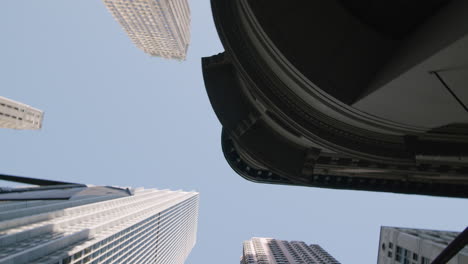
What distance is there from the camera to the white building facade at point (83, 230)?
1768 inches

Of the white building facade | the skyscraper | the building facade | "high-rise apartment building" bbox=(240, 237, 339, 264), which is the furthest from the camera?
"high-rise apartment building" bbox=(240, 237, 339, 264)

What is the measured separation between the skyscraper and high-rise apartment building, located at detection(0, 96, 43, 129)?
4303cm

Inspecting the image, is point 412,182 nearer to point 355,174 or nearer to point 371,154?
point 355,174

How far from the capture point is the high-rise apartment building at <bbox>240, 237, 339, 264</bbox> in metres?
94.2

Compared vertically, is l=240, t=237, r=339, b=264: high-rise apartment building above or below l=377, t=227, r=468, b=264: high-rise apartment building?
below

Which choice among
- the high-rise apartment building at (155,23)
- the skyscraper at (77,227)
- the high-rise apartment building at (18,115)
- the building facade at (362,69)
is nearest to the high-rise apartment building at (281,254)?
the skyscraper at (77,227)

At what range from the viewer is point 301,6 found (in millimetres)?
10438

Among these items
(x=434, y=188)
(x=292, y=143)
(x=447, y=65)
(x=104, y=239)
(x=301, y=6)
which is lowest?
(x=104, y=239)

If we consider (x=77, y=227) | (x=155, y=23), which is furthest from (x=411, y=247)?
(x=155, y=23)

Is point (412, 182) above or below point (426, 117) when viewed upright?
below

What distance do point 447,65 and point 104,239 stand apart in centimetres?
6577

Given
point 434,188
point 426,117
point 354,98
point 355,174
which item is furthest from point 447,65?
point 434,188

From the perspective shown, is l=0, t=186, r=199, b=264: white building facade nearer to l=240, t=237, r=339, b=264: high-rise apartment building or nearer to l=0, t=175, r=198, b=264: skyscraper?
l=0, t=175, r=198, b=264: skyscraper

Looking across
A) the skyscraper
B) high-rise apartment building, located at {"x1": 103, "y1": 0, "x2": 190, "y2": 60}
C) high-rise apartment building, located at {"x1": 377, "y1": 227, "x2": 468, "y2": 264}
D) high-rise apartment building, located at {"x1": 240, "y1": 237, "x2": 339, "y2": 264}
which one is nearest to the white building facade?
the skyscraper
